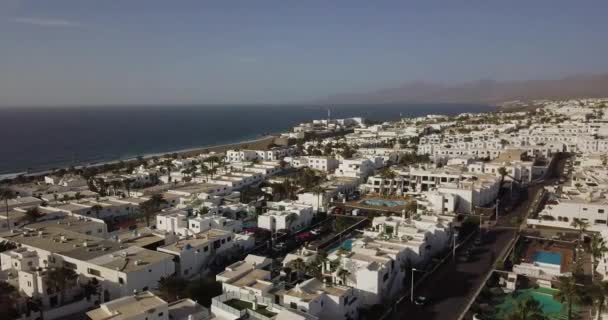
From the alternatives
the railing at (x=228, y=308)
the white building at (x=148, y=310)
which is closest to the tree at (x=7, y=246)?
the white building at (x=148, y=310)

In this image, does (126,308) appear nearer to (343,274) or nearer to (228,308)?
(228,308)

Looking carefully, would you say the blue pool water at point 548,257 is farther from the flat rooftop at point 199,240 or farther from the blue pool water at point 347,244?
the flat rooftop at point 199,240

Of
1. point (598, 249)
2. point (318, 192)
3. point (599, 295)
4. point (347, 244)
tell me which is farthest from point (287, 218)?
point (599, 295)

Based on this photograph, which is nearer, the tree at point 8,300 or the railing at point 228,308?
the railing at point 228,308

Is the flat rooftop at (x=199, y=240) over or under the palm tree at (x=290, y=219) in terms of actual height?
over

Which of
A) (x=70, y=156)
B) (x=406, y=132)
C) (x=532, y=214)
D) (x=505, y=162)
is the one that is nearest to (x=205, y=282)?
(x=532, y=214)

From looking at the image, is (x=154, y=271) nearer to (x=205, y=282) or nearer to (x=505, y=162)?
(x=205, y=282)
